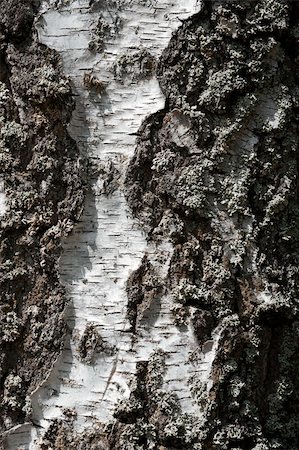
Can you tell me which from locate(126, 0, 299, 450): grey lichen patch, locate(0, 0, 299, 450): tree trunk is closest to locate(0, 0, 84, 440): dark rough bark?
locate(0, 0, 299, 450): tree trunk

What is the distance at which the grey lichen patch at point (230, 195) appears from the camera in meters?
1.25

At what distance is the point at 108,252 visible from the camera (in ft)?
4.08

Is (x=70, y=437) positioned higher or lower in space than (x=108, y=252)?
lower

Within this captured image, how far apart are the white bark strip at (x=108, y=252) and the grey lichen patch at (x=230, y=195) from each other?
28 millimetres

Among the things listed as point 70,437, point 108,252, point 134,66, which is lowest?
point 70,437

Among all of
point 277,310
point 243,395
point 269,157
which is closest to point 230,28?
point 269,157

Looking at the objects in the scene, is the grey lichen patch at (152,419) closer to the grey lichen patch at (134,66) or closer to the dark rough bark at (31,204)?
the dark rough bark at (31,204)

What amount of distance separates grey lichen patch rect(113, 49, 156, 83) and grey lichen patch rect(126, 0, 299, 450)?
24 millimetres

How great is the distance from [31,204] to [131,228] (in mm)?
193

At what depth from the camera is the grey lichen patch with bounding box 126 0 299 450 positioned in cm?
125

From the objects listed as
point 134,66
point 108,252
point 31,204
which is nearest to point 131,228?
point 108,252

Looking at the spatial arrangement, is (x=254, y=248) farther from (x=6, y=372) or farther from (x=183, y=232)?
(x=6, y=372)

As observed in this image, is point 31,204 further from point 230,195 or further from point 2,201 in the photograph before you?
point 230,195

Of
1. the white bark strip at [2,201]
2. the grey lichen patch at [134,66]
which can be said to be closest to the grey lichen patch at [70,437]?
the white bark strip at [2,201]
